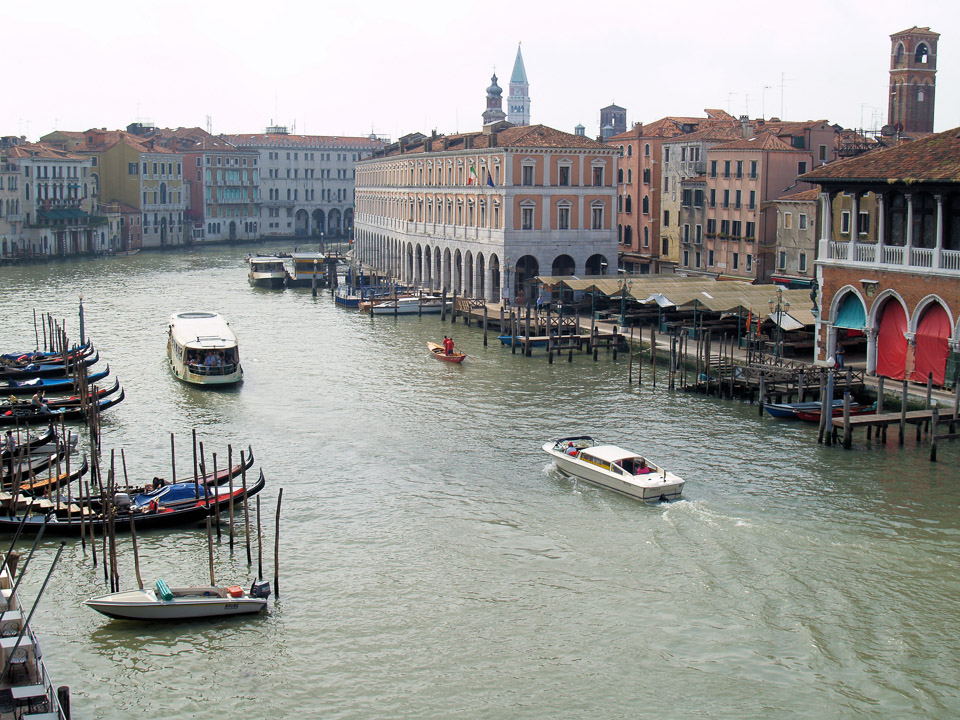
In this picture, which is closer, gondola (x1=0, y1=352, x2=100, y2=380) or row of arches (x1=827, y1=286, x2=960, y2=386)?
row of arches (x1=827, y1=286, x2=960, y2=386)

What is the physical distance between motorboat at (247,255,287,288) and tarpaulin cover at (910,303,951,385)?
48.0 m

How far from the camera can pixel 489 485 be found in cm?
2609

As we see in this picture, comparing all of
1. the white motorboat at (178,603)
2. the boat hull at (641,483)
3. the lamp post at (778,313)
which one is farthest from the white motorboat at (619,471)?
the lamp post at (778,313)

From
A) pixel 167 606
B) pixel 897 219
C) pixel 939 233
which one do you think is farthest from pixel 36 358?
pixel 939 233

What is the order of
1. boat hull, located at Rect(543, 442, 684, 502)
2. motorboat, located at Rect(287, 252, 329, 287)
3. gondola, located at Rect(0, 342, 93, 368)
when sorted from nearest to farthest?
boat hull, located at Rect(543, 442, 684, 502) → gondola, located at Rect(0, 342, 93, 368) → motorboat, located at Rect(287, 252, 329, 287)

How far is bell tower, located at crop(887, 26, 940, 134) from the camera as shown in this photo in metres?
68.8

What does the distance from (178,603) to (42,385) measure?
777 inches

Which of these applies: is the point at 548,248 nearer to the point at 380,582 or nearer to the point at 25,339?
the point at 25,339

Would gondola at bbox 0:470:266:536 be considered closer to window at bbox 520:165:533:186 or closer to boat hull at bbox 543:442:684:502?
boat hull at bbox 543:442:684:502

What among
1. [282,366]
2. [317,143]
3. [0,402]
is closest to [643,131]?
[282,366]

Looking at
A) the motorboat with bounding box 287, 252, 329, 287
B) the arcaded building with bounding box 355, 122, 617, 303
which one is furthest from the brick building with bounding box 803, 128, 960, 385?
the motorboat with bounding box 287, 252, 329, 287

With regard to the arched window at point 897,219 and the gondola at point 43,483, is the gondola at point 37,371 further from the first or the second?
the arched window at point 897,219

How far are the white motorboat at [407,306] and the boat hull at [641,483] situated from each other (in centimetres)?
3257

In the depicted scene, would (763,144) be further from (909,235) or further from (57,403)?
(57,403)
